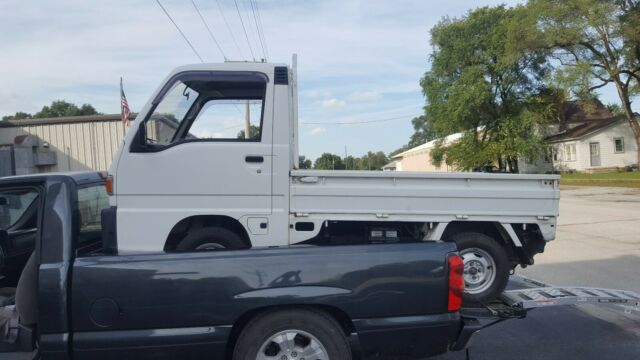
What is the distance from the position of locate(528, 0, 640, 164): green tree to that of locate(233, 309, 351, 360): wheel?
39.6 meters

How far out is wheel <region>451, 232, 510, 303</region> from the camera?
5039 mm

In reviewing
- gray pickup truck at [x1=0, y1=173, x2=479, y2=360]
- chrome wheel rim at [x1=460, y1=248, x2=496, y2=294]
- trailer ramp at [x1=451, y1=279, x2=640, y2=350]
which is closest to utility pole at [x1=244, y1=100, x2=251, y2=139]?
gray pickup truck at [x1=0, y1=173, x2=479, y2=360]

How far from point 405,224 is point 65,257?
2.80m

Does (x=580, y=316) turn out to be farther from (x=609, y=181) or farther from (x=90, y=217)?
(x=609, y=181)

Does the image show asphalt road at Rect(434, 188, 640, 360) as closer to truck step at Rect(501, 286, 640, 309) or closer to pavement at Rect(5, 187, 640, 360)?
pavement at Rect(5, 187, 640, 360)

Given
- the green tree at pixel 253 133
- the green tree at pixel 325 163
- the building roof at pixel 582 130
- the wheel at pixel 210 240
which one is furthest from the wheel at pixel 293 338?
the building roof at pixel 582 130

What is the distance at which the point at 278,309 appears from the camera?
3764 mm

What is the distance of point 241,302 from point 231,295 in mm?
78

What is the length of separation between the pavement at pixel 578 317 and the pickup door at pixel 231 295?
2.42 feet

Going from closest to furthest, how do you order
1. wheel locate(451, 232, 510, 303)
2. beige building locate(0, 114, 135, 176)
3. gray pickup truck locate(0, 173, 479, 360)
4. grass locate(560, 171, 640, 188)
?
1. gray pickup truck locate(0, 173, 479, 360)
2. wheel locate(451, 232, 510, 303)
3. beige building locate(0, 114, 135, 176)
4. grass locate(560, 171, 640, 188)

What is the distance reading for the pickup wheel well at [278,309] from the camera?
3.76m

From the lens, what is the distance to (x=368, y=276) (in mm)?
3752

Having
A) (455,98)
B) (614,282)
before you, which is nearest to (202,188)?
(614,282)

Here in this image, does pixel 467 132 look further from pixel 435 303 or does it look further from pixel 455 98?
pixel 435 303
